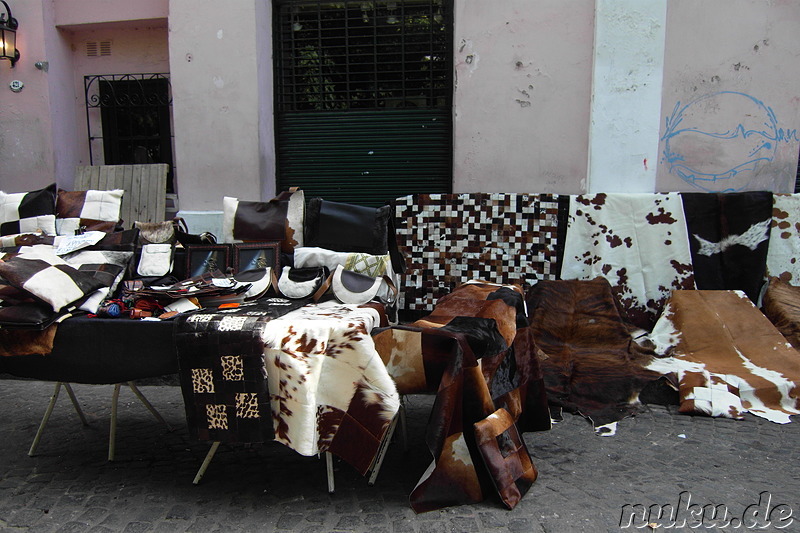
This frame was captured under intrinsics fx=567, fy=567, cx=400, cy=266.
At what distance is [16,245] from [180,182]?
243cm

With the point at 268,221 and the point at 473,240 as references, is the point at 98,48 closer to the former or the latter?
the point at 268,221

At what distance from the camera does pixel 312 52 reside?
600 cm

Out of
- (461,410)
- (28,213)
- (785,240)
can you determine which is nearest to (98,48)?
(28,213)

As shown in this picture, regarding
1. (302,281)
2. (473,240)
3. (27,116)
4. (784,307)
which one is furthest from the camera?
(27,116)

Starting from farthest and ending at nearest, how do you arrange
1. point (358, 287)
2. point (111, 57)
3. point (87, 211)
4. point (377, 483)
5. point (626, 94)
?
1. point (111, 57)
2. point (626, 94)
3. point (87, 211)
4. point (358, 287)
5. point (377, 483)

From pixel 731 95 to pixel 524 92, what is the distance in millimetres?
1952

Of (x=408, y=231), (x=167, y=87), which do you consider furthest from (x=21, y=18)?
(x=408, y=231)

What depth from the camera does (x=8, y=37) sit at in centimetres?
602

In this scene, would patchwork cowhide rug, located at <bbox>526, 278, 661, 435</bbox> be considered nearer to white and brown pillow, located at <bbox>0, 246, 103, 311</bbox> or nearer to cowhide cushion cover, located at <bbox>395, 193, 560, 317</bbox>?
cowhide cushion cover, located at <bbox>395, 193, 560, 317</bbox>

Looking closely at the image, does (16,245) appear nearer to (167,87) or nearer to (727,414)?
(167,87)

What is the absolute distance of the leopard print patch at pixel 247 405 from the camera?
7.95ft

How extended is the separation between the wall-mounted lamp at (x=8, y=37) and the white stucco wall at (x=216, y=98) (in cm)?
182

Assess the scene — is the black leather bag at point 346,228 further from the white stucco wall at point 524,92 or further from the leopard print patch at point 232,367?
the white stucco wall at point 524,92

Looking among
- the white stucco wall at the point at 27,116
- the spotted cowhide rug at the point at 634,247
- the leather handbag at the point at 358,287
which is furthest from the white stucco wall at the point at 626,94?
the white stucco wall at the point at 27,116
